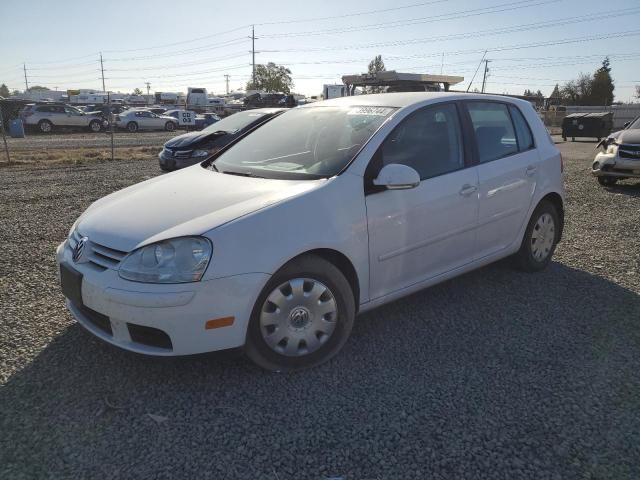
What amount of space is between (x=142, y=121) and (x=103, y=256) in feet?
103

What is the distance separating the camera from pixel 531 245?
4.48 m

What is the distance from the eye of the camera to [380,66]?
265ft

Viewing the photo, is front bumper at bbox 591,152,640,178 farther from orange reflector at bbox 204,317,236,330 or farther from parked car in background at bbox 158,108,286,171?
orange reflector at bbox 204,317,236,330

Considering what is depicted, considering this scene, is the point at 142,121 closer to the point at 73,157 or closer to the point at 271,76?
the point at 73,157

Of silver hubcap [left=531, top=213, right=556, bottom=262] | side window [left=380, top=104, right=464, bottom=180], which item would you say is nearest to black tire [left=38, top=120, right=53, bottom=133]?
side window [left=380, top=104, right=464, bottom=180]

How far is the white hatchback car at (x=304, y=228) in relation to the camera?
2.57m

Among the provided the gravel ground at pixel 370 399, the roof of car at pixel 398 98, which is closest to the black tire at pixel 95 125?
the gravel ground at pixel 370 399

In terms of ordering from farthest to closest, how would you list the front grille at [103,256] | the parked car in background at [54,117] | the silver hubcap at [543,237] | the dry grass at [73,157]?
the parked car in background at [54,117] → the dry grass at [73,157] → the silver hubcap at [543,237] → the front grille at [103,256]

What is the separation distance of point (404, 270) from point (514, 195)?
141cm

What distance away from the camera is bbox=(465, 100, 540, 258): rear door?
385 centimetres

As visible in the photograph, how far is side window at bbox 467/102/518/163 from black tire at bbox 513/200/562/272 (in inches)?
25.3

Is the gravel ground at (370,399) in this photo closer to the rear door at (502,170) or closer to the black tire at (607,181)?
the rear door at (502,170)

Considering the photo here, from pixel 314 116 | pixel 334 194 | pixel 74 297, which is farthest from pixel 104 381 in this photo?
pixel 314 116

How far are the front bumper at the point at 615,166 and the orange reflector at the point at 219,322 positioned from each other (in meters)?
8.89
